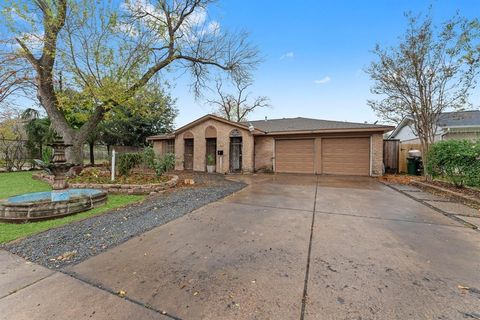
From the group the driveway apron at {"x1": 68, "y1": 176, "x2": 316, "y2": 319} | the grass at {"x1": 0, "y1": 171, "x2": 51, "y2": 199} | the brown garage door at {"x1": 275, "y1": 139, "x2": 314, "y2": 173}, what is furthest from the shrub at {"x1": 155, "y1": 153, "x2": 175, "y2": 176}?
the brown garage door at {"x1": 275, "y1": 139, "x2": 314, "y2": 173}

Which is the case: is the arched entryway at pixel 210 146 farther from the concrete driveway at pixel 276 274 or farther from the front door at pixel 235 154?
the concrete driveway at pixel 276 274

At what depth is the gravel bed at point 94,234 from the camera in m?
2.92

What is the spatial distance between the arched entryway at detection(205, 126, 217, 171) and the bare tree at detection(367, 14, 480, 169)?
360 inches

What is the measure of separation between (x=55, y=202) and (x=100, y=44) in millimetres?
7550

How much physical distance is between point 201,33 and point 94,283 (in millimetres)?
12490

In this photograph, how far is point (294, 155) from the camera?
12594mm

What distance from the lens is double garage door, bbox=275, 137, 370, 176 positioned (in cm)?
1129

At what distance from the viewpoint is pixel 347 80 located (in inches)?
488

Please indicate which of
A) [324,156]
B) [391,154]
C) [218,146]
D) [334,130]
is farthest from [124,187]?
[391,154]

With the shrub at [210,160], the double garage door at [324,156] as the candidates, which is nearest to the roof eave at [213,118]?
the double garage door at [324,156]

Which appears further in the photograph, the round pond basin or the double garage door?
the double garage door

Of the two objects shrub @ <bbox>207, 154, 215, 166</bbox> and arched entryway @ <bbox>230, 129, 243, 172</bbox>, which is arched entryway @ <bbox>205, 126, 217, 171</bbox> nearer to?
shrub @ <bbox>207, 154, 215, 166</bbox>

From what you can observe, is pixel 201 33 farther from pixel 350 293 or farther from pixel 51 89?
pixel 350 293

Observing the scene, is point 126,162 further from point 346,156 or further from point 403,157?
point 403,157
